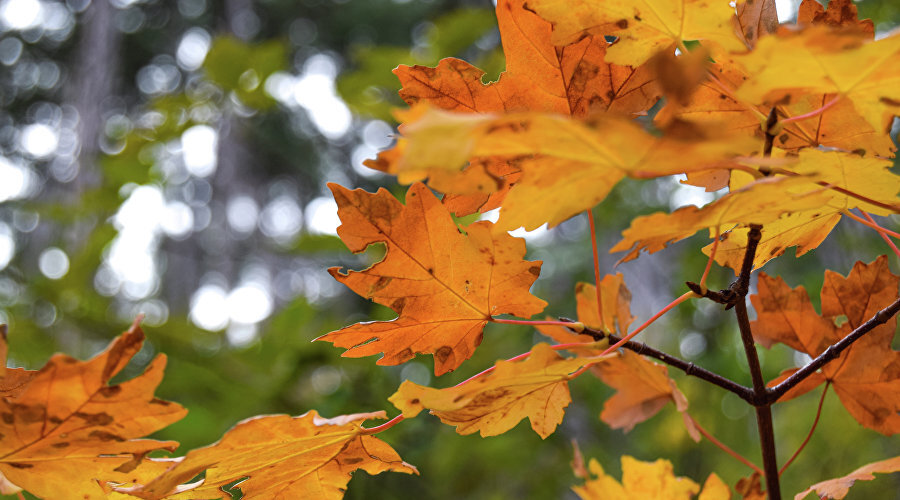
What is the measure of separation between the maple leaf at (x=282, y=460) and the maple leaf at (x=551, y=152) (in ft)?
0.59

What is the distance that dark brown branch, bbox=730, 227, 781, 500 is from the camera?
42 cm

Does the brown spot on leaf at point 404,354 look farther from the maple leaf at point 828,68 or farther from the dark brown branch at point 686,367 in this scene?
the maple leaf at point 828,68

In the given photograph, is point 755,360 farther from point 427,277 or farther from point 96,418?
point 96,418

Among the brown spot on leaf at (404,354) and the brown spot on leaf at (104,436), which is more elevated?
the brown spot on leaf at (104,436)

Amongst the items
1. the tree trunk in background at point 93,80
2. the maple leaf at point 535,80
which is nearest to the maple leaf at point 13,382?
the maple leaf at point 535,80

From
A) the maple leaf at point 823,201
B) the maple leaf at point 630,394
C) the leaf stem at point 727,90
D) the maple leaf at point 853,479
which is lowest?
the maple leaf at point 630,394

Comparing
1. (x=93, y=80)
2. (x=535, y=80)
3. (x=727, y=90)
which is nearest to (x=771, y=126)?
(x=727, y=90)

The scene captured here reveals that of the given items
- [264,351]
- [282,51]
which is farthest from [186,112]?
[264,351]

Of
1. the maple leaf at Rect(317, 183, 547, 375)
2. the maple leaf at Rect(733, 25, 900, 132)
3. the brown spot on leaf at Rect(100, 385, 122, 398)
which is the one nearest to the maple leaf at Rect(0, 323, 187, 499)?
the brown spot on leaf at Rect(100, 385, 122, 398)

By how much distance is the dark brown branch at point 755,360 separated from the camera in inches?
16.6

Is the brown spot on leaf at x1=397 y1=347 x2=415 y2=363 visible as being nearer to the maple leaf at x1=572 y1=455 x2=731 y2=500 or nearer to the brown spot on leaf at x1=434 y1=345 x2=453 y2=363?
the brown spot on leaf at x1=434 y1=345 x2=453 y2=363

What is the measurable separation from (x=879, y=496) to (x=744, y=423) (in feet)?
1.06

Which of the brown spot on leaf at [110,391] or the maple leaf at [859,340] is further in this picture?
the maple leaf at [859,340]

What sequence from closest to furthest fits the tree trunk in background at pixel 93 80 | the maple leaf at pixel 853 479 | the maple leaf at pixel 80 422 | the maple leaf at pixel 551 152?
the maple leaf at pixel 551 152 < the maple leaf at pixel 80 422 < the maple leaf at pixel 853 479 < the tree trunk in background at pixel 93 80
